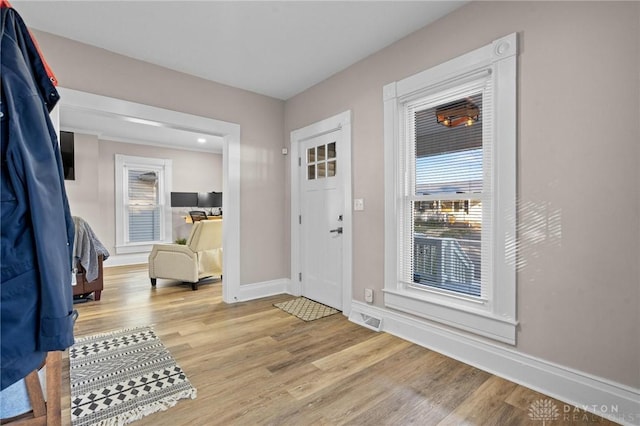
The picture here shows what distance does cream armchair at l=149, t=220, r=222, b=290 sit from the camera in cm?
419

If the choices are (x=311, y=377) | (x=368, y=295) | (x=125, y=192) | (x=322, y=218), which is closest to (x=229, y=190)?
(x=322, y=218)

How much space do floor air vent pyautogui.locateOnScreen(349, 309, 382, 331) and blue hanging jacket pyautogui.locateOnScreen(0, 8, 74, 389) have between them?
2379 mm

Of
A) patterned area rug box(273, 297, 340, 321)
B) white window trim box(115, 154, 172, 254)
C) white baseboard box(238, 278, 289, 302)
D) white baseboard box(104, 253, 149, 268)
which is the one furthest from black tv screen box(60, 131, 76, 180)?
patterned area rug box(273, 297, 340, 321)

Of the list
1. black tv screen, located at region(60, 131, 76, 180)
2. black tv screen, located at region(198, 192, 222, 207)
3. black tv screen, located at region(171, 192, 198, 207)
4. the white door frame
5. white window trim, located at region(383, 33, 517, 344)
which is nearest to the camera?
white window trim, located at region(383, 33, 517, 344)

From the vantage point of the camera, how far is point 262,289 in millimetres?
3859

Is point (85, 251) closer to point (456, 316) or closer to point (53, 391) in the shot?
point (53, 391)

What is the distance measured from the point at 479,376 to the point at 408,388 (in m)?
0.52

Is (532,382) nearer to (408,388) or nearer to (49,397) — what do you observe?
(408,388)

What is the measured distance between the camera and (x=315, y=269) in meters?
3.69

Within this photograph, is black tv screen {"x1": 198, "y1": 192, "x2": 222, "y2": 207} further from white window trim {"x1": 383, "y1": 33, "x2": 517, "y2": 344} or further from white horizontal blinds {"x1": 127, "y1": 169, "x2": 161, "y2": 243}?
white window trim {"x1": 383, "y1": 33, "x2": 517, "y2": 344}

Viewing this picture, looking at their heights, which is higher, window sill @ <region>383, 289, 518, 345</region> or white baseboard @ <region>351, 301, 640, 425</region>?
window sill @ <region>383, 289, 518, 345</region>

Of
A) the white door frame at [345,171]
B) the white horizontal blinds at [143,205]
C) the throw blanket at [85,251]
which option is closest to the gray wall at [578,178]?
the white door frame at [345,171]

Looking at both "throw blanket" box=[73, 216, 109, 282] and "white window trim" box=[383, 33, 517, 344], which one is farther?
"throw blanket" box=[73, 216, 109, 282]

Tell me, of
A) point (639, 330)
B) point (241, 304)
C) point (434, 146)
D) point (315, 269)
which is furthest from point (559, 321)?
point (241, 304)
